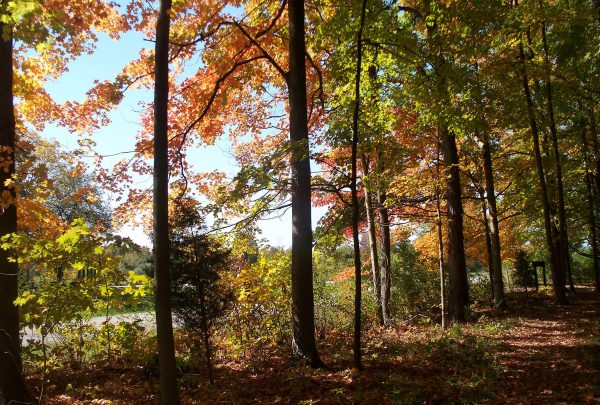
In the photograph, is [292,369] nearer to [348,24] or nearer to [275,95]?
[348,24]

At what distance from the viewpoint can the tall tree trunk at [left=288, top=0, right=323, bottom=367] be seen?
271 inches

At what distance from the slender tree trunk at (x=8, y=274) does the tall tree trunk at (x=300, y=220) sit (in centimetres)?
419

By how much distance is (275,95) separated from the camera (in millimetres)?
12391

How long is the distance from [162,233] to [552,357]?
6.81 meters

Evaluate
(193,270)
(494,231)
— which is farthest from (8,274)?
(494,231)

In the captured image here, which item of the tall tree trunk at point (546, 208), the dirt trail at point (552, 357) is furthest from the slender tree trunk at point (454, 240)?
the tall tree trunk at point (546, 208)

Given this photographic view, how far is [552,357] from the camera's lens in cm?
659

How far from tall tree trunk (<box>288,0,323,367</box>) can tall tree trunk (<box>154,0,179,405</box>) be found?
2.57 m

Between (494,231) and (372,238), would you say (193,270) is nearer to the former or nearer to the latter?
(372,238)

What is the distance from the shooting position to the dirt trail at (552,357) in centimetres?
485

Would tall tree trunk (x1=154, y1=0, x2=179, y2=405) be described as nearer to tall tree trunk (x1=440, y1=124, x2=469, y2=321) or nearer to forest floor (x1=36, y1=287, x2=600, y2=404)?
forest floor (x1=36, y1=287, x2=600, y2=404)

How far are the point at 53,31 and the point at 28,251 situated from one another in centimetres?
289

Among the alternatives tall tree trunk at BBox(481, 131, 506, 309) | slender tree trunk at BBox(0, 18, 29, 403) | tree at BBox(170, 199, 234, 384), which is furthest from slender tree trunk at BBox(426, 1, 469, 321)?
slender tree trunk at BBox(0, 18, 29, 403)

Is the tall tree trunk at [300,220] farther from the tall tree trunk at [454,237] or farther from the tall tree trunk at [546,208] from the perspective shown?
the tall tree trunk at [546,208]
